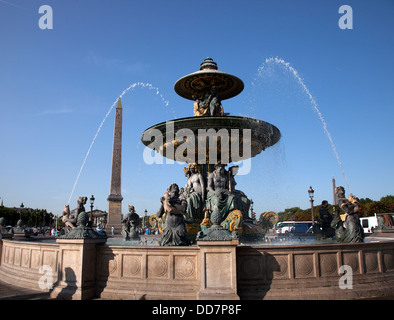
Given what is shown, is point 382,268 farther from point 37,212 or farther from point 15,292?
point 37,212

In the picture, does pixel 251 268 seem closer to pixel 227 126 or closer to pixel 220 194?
pixel 220 194

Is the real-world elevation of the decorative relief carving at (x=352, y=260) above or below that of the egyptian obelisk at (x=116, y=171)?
below

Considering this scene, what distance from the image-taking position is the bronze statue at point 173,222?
7.66m

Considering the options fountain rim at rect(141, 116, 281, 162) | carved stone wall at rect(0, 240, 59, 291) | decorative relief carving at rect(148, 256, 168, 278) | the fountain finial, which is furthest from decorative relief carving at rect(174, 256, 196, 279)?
the fountain finial

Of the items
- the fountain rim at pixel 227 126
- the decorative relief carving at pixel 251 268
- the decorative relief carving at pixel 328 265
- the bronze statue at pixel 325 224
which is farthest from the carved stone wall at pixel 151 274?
the bronze statue at pixel 325 224

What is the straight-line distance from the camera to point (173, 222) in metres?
7.80

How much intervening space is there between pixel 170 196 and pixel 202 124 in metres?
4.25

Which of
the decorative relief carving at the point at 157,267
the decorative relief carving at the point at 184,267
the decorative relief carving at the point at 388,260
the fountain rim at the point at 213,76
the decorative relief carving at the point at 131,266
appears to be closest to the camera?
the decorative relief carving at the point at 184,267

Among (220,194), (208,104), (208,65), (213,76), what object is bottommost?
(220,194)

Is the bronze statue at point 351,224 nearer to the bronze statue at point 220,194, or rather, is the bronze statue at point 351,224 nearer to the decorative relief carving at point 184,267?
the bronze statue at point 220,194

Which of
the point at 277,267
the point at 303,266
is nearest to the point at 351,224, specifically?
the point at 303,266
